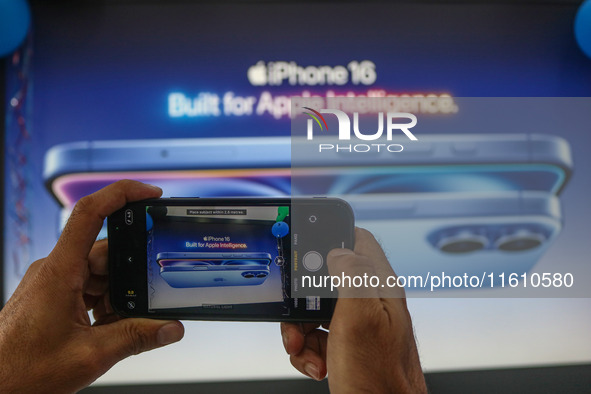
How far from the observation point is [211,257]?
70cm

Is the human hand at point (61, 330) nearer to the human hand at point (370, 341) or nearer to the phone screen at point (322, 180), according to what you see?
the human hand at point (370, 341)

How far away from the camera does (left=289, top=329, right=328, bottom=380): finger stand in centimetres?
70

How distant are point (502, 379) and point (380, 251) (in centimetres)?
100

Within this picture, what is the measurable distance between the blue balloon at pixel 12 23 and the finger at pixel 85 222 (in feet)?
2.88

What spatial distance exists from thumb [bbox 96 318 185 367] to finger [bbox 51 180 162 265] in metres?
0.12

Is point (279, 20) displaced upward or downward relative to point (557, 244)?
upward

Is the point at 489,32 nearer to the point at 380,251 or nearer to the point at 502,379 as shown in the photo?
the point at 380,251

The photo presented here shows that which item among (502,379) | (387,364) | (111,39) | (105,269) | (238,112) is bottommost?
(502,379)

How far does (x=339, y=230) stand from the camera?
67 cm

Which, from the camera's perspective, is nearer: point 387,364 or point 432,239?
point 387,364

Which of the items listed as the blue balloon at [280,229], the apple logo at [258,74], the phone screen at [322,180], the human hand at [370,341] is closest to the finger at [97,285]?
the blue balloon at [280,229]

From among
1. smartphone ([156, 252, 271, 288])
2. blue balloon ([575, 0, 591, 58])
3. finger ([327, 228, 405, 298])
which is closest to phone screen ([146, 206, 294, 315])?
smartphone ([156, 252, 271, 288])

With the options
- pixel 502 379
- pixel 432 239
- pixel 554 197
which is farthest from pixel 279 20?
pixel 502 379

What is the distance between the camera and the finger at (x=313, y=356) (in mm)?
704
